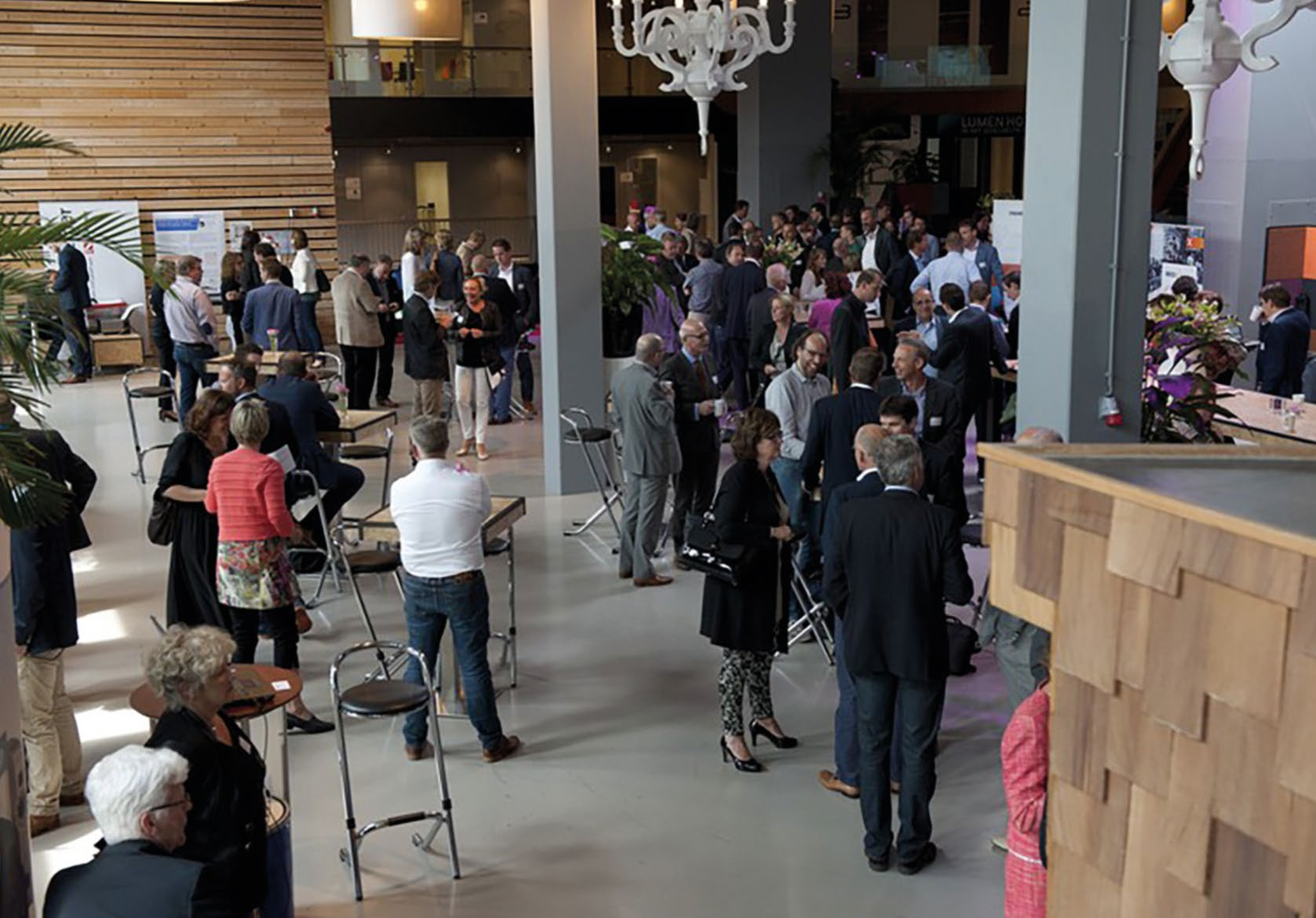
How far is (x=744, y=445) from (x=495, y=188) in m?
22.2

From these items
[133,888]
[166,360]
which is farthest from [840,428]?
[166,360]

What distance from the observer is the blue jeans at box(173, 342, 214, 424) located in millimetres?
12945

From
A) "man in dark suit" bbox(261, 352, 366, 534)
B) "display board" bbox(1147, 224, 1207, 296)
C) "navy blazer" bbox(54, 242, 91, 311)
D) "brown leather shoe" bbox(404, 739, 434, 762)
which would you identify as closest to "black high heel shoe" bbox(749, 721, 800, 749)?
"brown leather shoe" bbox(404, 739, 434, 762)

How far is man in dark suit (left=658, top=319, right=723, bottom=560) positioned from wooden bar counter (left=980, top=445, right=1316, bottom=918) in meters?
6.26

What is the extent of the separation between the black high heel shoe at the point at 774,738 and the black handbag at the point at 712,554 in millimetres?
810

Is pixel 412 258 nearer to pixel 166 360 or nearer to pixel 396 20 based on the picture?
pixel 166 360

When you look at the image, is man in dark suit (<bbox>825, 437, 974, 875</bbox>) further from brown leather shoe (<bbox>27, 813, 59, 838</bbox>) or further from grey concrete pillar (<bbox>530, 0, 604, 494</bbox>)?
grey concrete pillar (<bbox>530, 0, 604, 494</bbox>)

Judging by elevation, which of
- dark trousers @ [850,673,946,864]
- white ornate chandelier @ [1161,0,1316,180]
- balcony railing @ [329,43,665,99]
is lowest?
dark trousers @ [850,673,946,864]

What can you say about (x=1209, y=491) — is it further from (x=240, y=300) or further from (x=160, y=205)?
(x=160, y=205)

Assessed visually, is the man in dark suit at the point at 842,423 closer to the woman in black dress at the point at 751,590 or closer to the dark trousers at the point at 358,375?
the woman in black dress at the point at 751,590

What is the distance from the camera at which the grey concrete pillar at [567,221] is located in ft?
34.6

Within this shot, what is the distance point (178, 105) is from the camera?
1883cm

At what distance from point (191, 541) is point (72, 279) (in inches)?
415

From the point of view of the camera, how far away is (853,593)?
16.7 ft
